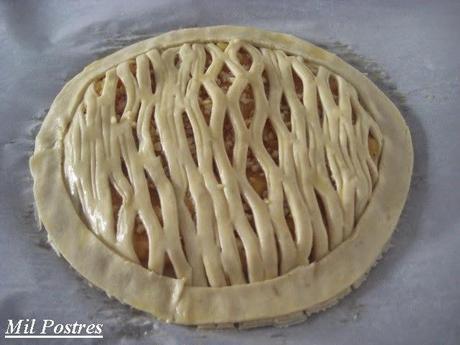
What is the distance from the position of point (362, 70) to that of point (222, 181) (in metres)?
0.62

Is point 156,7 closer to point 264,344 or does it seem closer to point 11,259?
point 11,259

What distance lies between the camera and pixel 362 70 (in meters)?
1.95

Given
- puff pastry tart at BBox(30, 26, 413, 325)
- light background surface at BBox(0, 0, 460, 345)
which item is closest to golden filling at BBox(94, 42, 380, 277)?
puff pastry tart at BBox(30, 26, 413, 325)

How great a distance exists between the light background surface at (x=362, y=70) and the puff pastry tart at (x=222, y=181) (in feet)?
0.16

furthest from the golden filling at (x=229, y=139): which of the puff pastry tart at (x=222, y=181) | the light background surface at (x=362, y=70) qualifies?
the light background surface at (x=362, y=70)

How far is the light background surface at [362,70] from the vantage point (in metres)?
1.49

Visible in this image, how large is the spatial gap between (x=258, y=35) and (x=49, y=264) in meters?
0.83

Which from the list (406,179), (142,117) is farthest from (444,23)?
(142,117)

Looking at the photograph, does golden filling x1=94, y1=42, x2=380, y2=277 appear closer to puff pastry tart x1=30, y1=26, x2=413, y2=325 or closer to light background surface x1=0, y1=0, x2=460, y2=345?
puff pastry tart x1=30, y1=26, x2=413, y2=325

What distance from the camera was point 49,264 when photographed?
1.59m

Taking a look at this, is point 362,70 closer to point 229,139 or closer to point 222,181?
point 229,139

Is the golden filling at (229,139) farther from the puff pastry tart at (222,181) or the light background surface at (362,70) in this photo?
the light background surface at (362,70)

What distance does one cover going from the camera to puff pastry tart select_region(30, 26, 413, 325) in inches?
58.8

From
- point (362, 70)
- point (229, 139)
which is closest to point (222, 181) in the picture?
point (229, 139)
